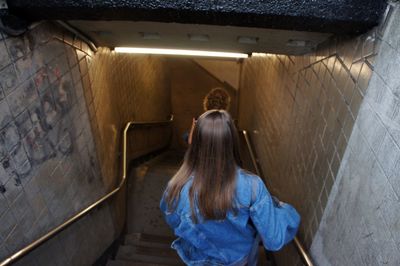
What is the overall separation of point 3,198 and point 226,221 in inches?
43.8

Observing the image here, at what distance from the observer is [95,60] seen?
2820 millimetres

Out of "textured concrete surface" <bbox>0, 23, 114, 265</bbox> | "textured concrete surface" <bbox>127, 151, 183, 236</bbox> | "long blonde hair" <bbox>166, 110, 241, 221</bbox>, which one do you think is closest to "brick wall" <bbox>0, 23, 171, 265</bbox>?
"textured concrete surface" <bbox>0, 23, 114, 265</bbox>

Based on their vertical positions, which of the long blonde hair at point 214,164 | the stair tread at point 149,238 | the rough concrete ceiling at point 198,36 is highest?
the rough concrete ceiling at point 198,36

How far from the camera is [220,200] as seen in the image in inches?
54.9

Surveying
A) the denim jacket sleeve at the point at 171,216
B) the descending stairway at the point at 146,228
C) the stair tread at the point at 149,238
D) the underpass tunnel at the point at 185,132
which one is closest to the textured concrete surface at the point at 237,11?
the underpass tunnel at the point at 185,132

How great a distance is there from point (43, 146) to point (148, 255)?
6.30 ft

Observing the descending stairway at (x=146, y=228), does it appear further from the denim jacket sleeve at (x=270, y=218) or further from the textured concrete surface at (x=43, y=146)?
the denim jacket sleeve at (x=270, y=218)

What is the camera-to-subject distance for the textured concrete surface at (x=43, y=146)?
5.19 feet

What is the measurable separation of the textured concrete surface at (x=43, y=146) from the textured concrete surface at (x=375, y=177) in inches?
66.0

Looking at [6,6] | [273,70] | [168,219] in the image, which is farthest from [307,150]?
[6,6]

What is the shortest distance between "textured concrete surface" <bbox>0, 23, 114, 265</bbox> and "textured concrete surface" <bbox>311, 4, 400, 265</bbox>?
1.68 m

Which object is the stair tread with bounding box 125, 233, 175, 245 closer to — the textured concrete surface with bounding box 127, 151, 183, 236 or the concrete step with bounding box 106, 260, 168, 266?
the textured concrete surface with bounding box 127, 151, 183, 236

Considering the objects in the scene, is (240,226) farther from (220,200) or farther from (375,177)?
(375,177)

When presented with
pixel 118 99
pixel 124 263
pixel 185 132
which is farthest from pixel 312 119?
pixel 118 99
